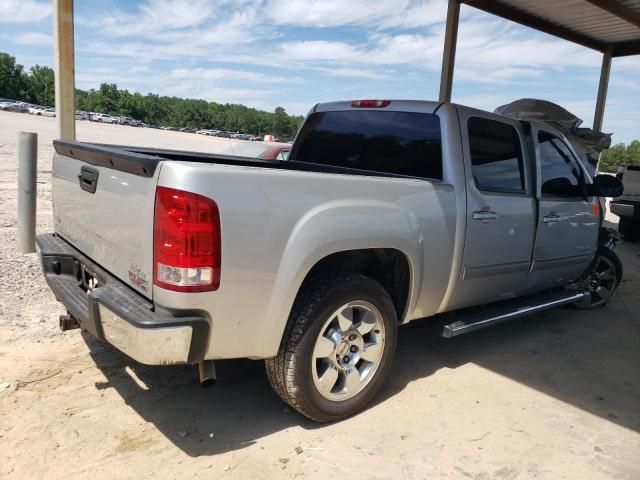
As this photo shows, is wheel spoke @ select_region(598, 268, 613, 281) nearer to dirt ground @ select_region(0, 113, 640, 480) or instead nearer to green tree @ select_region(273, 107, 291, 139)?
dirt ground @ select_region(0, 113, 640, 480)

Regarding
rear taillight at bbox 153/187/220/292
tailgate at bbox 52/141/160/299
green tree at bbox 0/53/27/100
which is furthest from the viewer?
green tree at bbox 0/53/27/100

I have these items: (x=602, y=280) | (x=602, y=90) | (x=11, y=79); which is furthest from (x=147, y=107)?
(x=602, y=280)

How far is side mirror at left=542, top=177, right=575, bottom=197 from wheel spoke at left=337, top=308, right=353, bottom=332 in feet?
7.45

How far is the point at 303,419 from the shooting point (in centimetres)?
329

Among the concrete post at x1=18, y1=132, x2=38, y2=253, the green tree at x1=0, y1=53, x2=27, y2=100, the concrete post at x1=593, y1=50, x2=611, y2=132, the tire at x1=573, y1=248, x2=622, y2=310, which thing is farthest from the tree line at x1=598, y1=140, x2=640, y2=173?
the green tree at x1=0, y1=53, x2=27, y2=100

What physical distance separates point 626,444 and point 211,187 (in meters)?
2.88

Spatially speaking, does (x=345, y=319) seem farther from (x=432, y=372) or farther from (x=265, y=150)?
(x=265, y=150)

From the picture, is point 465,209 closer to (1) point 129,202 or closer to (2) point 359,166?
(2) point 359,166

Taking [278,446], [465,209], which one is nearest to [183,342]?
[278,446]

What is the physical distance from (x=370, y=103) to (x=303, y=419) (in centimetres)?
249

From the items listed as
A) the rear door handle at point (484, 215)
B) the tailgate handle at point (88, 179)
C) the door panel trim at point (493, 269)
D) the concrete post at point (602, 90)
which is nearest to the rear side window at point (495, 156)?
the rear door handle at point (484, 215)

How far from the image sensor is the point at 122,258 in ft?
9.20

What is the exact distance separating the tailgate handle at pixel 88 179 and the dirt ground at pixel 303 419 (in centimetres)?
127

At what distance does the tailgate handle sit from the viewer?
304cm
